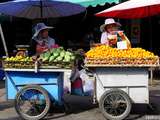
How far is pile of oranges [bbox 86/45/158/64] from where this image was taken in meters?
7.98

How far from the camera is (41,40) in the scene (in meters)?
9.18

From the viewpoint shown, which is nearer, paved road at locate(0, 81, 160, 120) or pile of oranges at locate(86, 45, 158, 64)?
pile of oranges at locate(86, 45, 158, 64)

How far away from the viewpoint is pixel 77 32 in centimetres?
1566

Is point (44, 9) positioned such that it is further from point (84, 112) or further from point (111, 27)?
point (84, 112)

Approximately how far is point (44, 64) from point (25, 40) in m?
8.00

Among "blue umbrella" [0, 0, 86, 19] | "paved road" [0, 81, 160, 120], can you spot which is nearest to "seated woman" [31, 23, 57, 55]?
"blue umbrella" [0, 0, 86, 19]

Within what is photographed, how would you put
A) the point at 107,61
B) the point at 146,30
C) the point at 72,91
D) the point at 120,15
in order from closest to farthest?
the point at 107,61 < the point at 72,91 < the point at 120,15 < the point at 146,30

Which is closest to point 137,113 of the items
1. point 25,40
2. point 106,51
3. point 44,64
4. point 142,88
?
point 142,88

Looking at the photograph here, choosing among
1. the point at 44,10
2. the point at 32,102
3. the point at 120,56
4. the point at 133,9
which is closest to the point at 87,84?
the point at 120,56

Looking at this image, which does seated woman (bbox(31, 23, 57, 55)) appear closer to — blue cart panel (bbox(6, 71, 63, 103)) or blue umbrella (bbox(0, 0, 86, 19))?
blue cart panel (bbox(6, 71, 63, 103))

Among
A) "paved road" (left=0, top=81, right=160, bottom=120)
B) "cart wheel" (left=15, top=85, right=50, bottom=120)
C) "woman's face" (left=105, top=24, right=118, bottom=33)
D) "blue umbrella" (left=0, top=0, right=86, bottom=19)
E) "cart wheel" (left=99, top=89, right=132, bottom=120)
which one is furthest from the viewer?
"blue umbrella" (left=0, top=0, right=86, bottom=19)

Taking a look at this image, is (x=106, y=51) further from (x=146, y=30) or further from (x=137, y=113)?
(x=146, y=30)

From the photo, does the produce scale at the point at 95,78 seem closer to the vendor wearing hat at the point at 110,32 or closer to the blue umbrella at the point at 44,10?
the vendor wearing hat at the point at 110,32

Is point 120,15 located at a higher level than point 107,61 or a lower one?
higher
